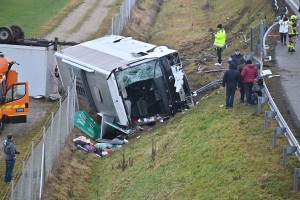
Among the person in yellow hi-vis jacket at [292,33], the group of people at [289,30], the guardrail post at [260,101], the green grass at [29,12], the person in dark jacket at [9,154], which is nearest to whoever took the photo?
the person in dark jacket at [9,154]

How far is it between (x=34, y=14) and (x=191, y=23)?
10.3m

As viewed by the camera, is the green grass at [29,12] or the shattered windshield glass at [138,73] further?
the green grass at [29,12]

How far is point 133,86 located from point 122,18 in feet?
57.4

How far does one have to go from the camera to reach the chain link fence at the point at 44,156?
54.0 ft

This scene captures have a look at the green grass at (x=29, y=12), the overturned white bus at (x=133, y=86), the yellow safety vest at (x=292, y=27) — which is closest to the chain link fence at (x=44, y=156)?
the overturned white bus at (x=133, y=86)

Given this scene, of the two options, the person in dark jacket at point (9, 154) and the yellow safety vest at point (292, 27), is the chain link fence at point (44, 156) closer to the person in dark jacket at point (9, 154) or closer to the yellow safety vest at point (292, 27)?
the person in dark jacket at point (9, 154)

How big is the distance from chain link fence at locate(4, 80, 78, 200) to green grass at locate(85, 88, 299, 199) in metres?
1.43

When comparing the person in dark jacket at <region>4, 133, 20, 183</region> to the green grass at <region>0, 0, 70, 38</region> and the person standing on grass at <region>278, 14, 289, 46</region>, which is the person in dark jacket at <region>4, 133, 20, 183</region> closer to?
the person standing on grass at <region>278, 14, 289, 46</region>

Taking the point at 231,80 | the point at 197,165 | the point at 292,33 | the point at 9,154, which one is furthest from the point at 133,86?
the point at 197,165

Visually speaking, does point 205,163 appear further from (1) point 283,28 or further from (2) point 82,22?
(2) point 82,22

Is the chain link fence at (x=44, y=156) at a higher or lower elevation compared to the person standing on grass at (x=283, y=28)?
lower

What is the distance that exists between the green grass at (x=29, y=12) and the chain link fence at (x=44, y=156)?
60.5 feet

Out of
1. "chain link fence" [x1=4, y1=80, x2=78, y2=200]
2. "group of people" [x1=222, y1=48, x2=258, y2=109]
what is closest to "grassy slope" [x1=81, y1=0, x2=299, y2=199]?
"group of people" [x1=222, y1=48, x2=258, y2=109]

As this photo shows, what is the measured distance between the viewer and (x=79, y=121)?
26109 millimetres
